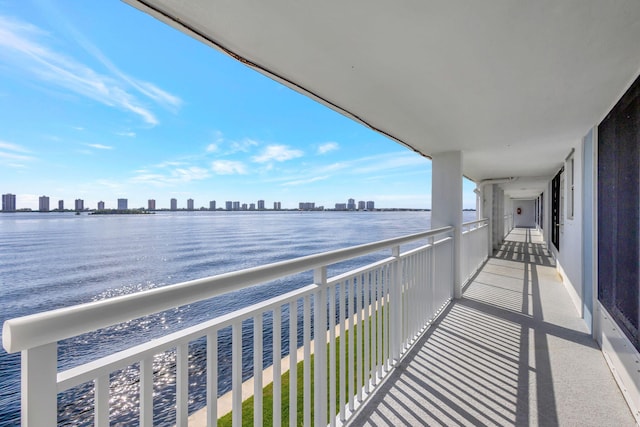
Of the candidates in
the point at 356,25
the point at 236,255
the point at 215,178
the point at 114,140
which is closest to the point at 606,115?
the point at 356,25

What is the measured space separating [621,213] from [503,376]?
57.9 inches

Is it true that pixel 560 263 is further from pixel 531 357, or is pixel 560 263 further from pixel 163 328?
pixel 163 328

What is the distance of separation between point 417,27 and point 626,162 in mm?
1833

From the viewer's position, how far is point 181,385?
0.79 meters

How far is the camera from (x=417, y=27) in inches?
54.1

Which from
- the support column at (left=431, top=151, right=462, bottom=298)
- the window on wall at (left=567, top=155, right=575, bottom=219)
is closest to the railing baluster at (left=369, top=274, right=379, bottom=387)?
the support column at (left=431, top=151, right=462, bottom=298)

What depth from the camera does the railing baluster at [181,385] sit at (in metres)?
0.78

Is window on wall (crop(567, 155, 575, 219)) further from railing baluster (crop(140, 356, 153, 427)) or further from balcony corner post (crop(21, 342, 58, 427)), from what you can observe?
balcony corner post (crop(21, 342, 58, 427))

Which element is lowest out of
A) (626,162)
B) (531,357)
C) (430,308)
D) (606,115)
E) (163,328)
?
(163,328)

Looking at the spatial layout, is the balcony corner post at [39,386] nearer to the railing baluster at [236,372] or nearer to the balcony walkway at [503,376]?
the railing baluster at [236,372]

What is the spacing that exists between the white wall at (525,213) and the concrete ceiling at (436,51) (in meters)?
20.9

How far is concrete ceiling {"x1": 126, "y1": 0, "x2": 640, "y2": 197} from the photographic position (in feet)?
4.11

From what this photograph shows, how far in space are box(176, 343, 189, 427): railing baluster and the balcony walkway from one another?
127cm

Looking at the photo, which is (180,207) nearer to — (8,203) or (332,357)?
(8,203)
